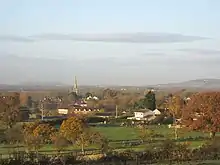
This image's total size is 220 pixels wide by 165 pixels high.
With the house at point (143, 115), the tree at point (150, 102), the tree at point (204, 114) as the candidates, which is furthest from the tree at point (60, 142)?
the tree at point (150, 102)

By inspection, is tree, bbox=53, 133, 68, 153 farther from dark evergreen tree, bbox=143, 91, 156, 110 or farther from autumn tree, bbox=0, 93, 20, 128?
dark evergreen tree, bbox=143, 91, 156, 110

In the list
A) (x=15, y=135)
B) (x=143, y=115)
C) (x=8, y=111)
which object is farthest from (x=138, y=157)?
(x=143, y=115)

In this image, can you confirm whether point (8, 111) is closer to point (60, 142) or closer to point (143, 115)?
point (60, 142)

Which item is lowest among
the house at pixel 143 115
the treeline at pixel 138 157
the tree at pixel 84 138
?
the house at pixel 143 115

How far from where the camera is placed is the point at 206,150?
25906 millimetres

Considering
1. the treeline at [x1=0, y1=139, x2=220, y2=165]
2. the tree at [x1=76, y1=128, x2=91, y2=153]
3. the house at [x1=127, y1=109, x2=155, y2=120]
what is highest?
the tree at [x1=76, y1=128, x2=91, y2=153]

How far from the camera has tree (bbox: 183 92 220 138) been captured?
36.1 metres

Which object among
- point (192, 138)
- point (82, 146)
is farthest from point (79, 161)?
point (192, 138)

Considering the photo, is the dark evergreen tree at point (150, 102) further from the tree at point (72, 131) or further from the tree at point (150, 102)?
the tree at point (72, 131)

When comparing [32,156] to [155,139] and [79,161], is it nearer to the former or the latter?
[79,161]

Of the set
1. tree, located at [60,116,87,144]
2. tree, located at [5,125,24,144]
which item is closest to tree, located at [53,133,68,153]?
tree, located at [60,116,87,144]

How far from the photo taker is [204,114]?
36.8 meters

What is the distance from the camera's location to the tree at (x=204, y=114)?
3606 cm

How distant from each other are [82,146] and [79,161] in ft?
18.7
